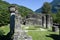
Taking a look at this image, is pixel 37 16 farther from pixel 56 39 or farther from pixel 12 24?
pixel 12 24

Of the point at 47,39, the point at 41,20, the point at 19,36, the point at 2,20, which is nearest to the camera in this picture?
the point at 19,36

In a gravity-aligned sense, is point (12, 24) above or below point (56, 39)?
above

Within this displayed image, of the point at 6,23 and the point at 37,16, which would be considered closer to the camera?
the point at 6,23

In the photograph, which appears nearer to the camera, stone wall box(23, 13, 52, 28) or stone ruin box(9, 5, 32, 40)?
stone ruin box(9, 5, 32, 40)

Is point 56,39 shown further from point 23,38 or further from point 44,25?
point 44,25

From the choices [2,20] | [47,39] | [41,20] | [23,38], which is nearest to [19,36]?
[23,38]

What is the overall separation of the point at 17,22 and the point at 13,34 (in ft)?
3.83

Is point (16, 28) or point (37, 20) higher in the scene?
point (37, 20)

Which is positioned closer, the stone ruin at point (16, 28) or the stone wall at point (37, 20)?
the stone ruin at point (16, 28)

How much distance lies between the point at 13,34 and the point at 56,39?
808 cm

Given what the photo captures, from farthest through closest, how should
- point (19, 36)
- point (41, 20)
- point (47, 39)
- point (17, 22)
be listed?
point (41, 20) < point (47, 39) < point (17, 22) < point (19, 36)

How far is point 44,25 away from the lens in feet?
125

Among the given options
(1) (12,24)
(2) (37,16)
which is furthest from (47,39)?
(2) (37,16)

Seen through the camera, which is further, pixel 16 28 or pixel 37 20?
pixel 37 20
